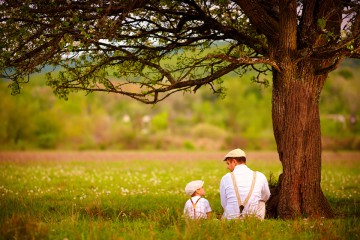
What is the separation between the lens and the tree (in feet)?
26.5

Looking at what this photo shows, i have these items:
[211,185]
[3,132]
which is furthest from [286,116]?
[3,132]

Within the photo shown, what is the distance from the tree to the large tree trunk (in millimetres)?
20

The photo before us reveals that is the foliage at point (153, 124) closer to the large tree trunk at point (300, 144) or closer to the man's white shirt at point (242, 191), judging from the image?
the large tree trunk at point (300, 144)

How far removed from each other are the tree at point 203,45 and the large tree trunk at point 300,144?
0.07 ft

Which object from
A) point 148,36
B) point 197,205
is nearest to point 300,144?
point 197,205

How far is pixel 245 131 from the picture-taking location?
313 feet

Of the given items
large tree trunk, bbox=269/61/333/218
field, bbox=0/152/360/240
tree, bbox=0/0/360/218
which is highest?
tree, bbox=0/0/360/218

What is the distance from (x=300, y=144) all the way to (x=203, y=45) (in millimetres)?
3545

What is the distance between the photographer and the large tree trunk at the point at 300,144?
890cm

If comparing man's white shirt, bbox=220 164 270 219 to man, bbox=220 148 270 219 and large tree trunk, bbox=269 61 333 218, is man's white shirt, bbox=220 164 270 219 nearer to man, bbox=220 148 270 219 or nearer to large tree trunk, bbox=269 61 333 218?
man, bbox=220 148 270 219

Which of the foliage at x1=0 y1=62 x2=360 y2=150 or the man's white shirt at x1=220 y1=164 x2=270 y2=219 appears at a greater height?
the foliage at x1=0 y1=62 x2=360 y2=150

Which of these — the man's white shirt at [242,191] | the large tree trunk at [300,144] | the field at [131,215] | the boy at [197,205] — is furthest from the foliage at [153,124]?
the boy at [197,205]

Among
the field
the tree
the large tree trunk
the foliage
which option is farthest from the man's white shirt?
the foliage

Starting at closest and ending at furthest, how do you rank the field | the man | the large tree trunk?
the field → the man → the large tree trunk
